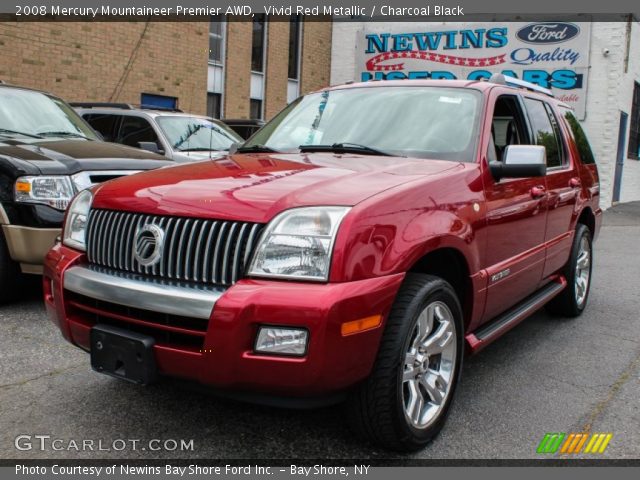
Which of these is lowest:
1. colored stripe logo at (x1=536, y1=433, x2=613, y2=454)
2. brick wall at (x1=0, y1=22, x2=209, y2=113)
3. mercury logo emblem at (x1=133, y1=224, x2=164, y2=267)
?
colored stripe logo at (x1=536, y1=433, x2=613, y2=454)

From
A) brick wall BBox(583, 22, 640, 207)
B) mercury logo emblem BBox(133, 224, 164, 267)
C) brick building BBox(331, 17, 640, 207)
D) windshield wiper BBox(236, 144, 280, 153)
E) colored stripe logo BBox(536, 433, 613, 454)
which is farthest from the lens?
brick building BBox(331, 17, 640, 207)

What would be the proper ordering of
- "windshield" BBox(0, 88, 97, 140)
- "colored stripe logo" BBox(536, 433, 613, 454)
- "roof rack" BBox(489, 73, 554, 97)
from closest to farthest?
1. "colored stripe logo" BBox(536, 433, 613, 454)
2. "roof rack" BBox(489, 73, 554, 97)
3. "windshield" BBox(0, 88, 97, 140)

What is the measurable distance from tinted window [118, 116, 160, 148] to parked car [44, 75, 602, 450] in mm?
5704

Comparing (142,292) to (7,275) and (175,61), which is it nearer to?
(7,275)

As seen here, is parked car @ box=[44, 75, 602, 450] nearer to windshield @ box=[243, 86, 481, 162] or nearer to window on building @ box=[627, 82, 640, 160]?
windshield @ box=[243, 86, 481, 162]

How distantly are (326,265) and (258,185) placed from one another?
57 cm

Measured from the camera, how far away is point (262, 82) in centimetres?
1794

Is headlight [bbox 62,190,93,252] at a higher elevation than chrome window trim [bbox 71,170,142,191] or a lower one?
lower

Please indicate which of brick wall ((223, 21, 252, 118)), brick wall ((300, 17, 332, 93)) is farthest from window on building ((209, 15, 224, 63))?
brick wall ((300, 17, 332, 93))

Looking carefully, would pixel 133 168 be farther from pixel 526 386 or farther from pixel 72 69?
pixel 72 69

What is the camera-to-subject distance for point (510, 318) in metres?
3.87

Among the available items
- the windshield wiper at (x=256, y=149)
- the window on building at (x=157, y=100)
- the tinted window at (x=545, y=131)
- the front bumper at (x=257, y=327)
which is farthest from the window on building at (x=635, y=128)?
the front bumper at (x=257, y=327)

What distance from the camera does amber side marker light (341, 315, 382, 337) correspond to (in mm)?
2428

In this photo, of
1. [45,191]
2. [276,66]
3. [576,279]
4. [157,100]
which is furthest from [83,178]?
[276,66]
